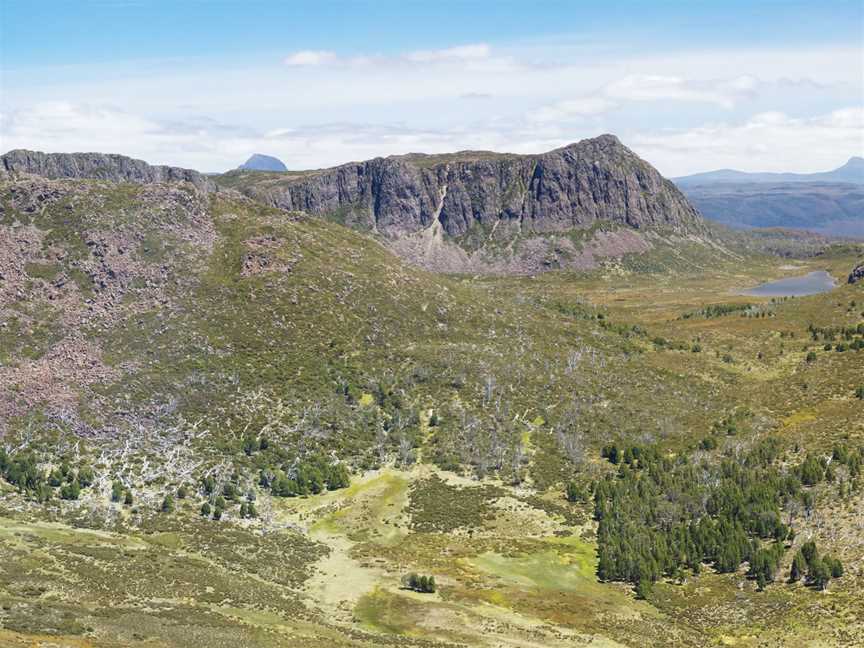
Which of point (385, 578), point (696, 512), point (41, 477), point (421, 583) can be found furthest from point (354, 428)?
point (696, 512)

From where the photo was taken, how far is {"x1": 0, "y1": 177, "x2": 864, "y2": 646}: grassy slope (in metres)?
73.2

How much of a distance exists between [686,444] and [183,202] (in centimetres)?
11011

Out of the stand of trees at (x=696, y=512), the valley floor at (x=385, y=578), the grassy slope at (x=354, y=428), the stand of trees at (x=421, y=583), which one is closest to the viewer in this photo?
the valley floor at (x=385, y=578)

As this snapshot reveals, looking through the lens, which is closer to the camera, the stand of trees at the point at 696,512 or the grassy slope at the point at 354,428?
the grassy slope at the point at 354,428

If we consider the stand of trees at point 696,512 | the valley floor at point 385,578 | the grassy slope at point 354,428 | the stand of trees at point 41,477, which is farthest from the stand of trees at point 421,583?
the stand of trees at point 41,477

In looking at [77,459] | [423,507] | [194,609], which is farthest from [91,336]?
[194,609]

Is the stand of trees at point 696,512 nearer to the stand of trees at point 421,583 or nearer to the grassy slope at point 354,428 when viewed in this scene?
the grassy slope at point 354,428

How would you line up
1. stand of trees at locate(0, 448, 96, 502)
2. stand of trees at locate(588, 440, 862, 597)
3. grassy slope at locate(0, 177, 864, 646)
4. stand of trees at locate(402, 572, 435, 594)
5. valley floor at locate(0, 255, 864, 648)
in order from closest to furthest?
valley floor at locate(0, 255, 864, 648) < grassy slope at locate(0, 177, 864, 646) < stand of trees at locate(402, 572, 435, 594) < stand of trees at locate(588, 440, 862, 597) < stand of trees at locate(0, 448, 96, 502)

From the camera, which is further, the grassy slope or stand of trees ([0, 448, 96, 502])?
stand of trees ([0, 448, 96, 502])

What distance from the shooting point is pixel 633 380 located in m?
149

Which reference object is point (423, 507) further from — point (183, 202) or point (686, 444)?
point (183, 202)

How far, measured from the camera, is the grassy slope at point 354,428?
73250 mm

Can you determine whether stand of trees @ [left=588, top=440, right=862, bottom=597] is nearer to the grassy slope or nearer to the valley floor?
the valley floor

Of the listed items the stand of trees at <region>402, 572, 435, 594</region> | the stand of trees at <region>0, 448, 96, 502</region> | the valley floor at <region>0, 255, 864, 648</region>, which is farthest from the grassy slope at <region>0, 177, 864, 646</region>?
the stand of trees at <region>0, 448, 96, 502</region>
